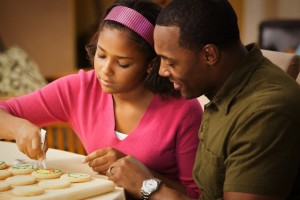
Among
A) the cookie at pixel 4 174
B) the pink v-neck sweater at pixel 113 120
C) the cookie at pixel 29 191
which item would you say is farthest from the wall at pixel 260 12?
the cookie at pixel 29 191

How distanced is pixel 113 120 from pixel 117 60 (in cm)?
27

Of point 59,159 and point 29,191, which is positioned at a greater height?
point 29,191

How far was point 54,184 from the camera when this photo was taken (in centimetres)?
150

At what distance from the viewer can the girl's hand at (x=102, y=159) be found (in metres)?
1.72

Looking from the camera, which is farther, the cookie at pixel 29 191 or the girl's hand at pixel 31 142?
the girl's hand at pixel 31 142

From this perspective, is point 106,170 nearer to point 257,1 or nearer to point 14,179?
point 14,179

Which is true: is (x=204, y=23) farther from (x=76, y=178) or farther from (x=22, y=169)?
(x=22, y=169)

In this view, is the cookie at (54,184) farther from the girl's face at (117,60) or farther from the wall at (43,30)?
the wall at (43,30)

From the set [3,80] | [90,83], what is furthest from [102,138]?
[3,80]

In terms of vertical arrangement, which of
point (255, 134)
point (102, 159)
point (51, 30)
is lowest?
point (51, 30)

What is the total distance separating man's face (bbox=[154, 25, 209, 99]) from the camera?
4.94 feet

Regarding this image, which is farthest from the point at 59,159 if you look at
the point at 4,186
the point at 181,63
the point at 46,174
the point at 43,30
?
the point at 43,30

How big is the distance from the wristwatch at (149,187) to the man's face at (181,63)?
0.92ft

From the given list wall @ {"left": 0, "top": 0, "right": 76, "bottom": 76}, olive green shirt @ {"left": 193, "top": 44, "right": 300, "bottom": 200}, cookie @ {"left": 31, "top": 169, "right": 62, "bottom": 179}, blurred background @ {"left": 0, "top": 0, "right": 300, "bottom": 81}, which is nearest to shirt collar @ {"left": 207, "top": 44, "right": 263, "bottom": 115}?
olive green shirt @ {"left": 193, "top": 44, "right": 300, "bottom": 200}
